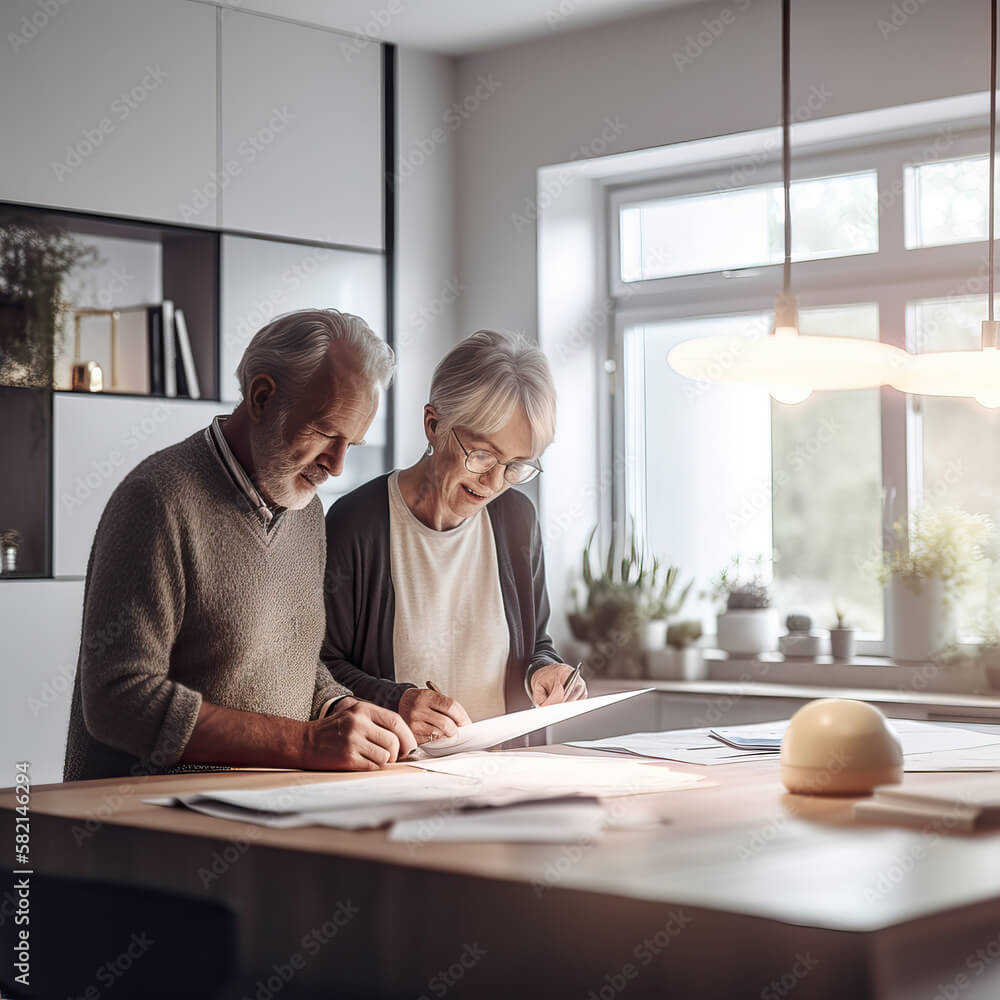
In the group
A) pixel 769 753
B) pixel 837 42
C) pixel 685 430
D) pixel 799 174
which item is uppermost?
pixel 837 42

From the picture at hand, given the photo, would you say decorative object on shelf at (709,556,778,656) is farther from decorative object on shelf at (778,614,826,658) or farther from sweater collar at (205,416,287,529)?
sweater collar at (205,416,287,529)

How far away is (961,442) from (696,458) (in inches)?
38.3

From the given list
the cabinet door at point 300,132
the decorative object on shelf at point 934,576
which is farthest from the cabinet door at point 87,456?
the decorative object on shelf at point 934,576

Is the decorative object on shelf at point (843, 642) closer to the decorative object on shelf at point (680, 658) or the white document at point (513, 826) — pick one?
the decorative object on shelf at point (680, 658)

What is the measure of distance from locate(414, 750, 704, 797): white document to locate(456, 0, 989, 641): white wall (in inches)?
109

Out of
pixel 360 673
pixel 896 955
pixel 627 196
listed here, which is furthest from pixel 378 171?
pixel 896 955

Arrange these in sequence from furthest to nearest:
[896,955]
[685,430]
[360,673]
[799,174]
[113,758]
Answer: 1. [685,430]
2. [799,174]
3. [360,673]
4. [113,758]
5. [896,955]

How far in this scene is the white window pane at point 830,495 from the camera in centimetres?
455

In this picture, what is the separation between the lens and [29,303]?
4016 mm

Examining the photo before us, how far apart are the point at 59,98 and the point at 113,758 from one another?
107 inches

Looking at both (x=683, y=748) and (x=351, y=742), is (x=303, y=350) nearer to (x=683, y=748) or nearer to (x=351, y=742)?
(x=351, y=742)

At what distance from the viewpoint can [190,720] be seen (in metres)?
1.82

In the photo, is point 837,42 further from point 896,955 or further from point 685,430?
point 896,955

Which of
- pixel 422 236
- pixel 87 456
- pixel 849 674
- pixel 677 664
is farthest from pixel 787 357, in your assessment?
pixel 422 236
